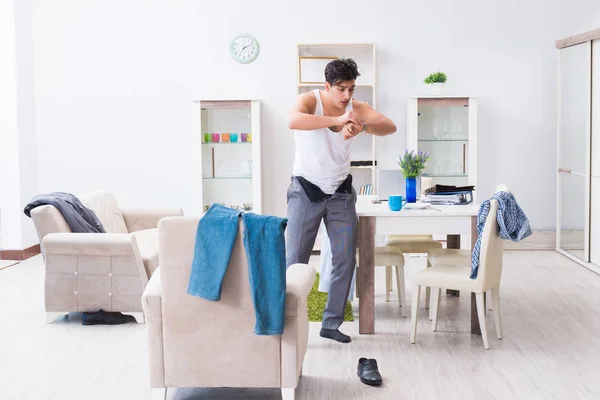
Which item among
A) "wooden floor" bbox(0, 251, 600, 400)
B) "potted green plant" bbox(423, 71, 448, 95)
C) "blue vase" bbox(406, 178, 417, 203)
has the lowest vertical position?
"wooden floor" bbox(0, 251, 600, 400)

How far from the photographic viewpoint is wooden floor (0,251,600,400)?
3449mm

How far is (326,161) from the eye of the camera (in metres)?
4.02

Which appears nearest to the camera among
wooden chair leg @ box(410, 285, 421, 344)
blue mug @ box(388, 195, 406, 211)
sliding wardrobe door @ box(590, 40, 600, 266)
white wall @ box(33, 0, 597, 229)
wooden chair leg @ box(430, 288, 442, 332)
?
wooden chair leg @ box(410, 285, 421, 344)

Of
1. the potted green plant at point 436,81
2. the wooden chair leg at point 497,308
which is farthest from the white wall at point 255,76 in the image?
the wooden chair leg at point 497,308

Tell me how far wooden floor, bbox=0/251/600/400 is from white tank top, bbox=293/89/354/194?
2.92 feet

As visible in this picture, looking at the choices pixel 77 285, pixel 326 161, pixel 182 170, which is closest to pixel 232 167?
pixel 182 170

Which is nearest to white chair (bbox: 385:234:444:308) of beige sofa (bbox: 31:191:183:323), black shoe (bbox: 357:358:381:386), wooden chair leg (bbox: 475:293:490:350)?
wooden chair leg (bbox: 475:293:490:350)

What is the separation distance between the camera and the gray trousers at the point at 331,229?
13.3ft

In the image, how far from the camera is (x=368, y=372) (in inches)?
140

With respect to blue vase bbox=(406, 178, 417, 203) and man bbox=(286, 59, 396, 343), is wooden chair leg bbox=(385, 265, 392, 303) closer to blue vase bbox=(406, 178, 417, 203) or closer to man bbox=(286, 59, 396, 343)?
blue vase bbox=(406, 178, 417, 203)

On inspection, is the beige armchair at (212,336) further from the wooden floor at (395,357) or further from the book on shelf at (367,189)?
the book on shelf at (367,189)

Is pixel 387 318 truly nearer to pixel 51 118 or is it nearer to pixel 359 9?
pixel 359 9

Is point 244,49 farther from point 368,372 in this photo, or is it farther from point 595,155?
point 368,372

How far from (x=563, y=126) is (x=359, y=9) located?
6.89 ft
